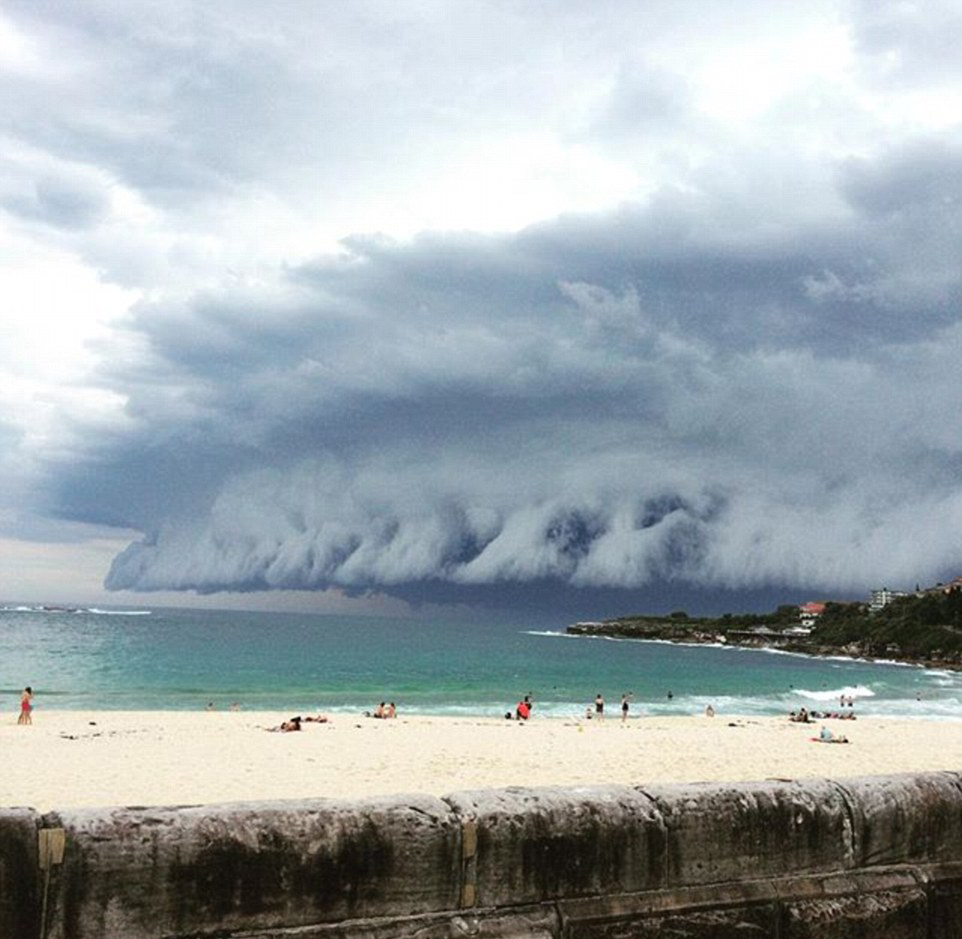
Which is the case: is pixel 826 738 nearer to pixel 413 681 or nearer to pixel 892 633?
pixel 413 681

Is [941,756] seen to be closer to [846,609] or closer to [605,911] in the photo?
[605,911]

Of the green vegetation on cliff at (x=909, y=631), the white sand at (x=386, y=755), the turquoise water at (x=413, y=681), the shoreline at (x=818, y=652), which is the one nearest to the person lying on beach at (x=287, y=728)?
the white sand at (x=386, y=755)

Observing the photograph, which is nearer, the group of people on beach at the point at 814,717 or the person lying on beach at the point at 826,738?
the person lying on beach at the point at 826,738

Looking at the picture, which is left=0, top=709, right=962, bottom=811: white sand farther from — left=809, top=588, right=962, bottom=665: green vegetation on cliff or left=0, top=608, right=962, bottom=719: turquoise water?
left=809, top=588, right=962, bottom=665: green vegetation on cliff

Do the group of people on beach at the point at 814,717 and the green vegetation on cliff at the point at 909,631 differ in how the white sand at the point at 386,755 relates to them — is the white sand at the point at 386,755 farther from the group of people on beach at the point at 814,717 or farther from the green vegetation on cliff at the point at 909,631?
the green vegetation on cliff at the point at 909,631

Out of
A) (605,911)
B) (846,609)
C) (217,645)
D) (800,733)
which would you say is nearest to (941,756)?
(800,733)

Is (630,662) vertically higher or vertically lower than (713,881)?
lower

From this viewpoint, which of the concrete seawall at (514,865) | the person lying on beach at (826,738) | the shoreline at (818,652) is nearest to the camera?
the concrete seawall at (514,865)

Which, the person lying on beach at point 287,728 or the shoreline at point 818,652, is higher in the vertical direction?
the person lying on beach at point 287,728
